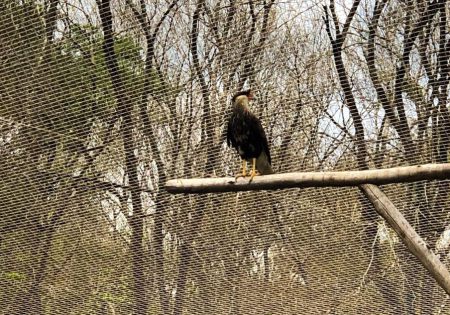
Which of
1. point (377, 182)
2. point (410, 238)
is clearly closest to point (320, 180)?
point (377, 182)

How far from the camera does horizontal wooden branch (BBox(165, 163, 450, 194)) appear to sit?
63.2 inches

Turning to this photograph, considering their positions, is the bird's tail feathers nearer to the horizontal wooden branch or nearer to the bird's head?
the bird's head

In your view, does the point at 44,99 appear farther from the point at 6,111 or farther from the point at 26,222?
the point at 26,222

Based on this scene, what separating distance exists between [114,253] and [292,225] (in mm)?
702

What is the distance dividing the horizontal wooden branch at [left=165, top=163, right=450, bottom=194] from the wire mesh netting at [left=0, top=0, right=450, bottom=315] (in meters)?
0.67

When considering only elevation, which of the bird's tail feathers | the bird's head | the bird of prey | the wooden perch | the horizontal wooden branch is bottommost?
the wooden perch

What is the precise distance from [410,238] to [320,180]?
253 millimetres

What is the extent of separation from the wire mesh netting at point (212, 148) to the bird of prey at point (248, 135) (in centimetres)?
26

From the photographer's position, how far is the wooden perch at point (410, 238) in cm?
163

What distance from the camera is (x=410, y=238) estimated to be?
1650 millimetres

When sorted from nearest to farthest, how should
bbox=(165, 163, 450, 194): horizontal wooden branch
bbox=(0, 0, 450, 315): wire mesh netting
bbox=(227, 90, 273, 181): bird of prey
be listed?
bbox=(165, 163, 450, 194): horizontal wooden branch < bbox=(227, 90, 273, 181): bird of prey < bbox=(0, 0, 450, 315): wire mesh netting

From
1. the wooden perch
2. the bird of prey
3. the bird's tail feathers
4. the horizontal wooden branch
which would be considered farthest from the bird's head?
the wooden perch

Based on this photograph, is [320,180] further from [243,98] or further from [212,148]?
[212,148]

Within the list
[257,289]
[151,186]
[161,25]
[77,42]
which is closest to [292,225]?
[257,289]
